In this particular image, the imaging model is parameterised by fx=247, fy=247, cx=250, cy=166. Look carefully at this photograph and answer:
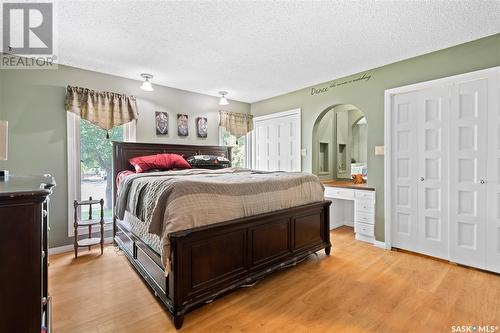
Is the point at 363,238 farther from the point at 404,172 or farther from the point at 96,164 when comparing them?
the point at 96,164

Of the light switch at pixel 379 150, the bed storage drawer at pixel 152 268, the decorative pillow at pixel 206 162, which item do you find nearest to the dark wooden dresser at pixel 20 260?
the bed storage drawer at pixel 152 268

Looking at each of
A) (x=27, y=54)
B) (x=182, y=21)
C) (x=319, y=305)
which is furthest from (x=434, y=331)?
(x=27, y=54)

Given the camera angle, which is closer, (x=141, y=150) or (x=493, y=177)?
(x=493, y=177)

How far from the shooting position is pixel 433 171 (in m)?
2.93

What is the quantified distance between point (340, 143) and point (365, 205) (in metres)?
1.66

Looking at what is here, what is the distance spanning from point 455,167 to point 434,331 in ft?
6.09

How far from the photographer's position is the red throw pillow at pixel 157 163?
3354 mm

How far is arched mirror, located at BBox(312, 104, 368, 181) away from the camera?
4.55 meters

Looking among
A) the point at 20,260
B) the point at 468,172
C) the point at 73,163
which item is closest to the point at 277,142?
the point at 468,172

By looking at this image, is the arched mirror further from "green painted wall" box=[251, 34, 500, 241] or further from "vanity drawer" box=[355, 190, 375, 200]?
"vanity drawer" box=[355, 190, 375, 200]

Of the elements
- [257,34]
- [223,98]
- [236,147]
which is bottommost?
[236,147]

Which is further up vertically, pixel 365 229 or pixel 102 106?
pixel 102 106

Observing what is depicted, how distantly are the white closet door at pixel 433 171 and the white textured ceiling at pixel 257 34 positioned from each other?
658 mm

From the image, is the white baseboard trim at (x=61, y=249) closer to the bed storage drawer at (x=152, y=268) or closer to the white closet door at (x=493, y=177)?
A: the bed storage drawer at (x=152, y=268)
